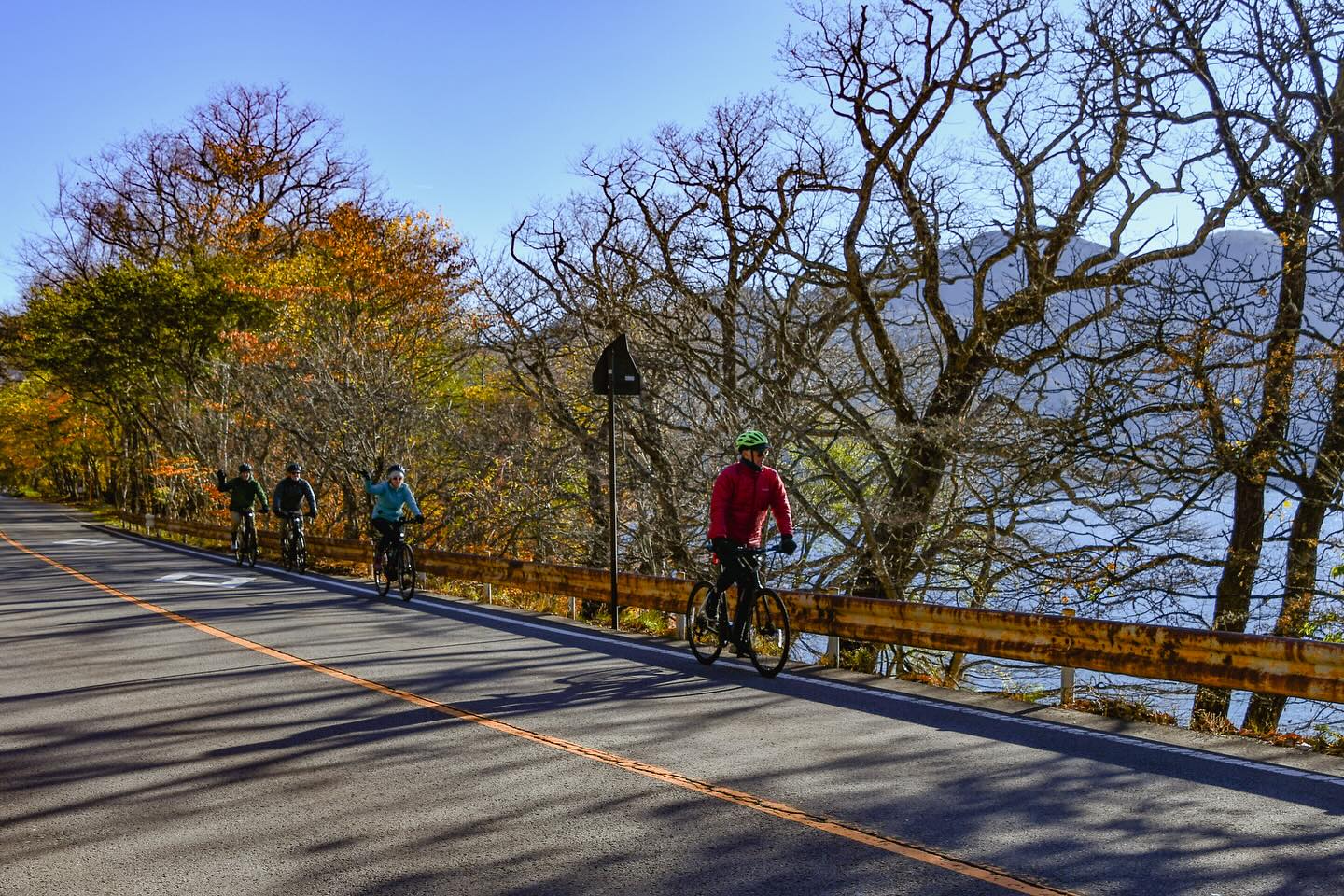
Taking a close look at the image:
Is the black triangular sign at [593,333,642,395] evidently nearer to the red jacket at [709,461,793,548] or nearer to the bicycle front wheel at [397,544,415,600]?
the red jacket at [709,461,793,548]

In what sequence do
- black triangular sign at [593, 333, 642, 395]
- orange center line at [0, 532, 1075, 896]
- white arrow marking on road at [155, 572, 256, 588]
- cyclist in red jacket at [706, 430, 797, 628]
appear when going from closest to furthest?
orange center line at [0, 532, 1075, 896]
cyclist in red jacket at [706, 430, 797, 628]
black triangular sign at [593, 333, 642, 395]
white arrow marking on road at [155, 572, 256, 588]

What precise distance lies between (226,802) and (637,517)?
1644 cm

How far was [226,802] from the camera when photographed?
5617 millimetres

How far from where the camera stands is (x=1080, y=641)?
26.9 feet

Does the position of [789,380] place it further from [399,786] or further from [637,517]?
[399,786]

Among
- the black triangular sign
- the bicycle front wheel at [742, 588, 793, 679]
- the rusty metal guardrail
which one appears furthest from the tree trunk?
the black triangular sign

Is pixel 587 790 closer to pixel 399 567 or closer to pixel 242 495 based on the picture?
pixel 399 567

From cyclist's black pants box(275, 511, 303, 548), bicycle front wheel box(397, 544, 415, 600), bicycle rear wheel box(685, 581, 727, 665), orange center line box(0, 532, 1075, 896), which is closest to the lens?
orange center line box(0, 532, 1075, 896)

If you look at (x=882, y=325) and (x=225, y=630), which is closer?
(x=225, y=630)

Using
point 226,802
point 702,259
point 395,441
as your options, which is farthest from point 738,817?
point 395,441

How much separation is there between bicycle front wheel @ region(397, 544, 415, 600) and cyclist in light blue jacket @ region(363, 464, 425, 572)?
0.39 metres

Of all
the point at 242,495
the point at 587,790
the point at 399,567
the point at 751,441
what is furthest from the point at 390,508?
the point at 587,790

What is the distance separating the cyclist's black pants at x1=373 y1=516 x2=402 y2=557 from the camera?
1594cm

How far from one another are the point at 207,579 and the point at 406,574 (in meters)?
5.74
